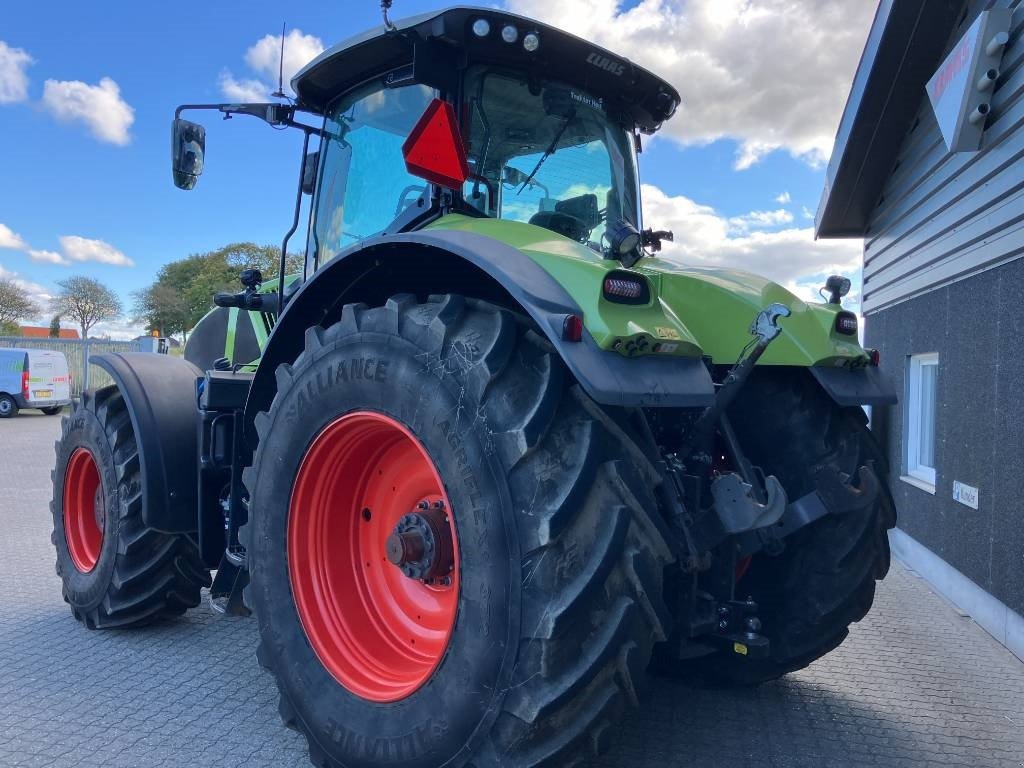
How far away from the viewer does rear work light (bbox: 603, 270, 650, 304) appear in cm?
214

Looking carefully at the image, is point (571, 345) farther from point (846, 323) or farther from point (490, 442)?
point (846, 323)

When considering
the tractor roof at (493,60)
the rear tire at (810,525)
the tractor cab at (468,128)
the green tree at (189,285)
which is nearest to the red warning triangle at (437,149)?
the tractor cab at (468,128)

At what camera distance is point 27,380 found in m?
20.5

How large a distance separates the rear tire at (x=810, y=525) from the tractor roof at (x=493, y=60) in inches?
54.7

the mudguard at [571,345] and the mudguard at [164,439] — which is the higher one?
the mudguard at [571,345]

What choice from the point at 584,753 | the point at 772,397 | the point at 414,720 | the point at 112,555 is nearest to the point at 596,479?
the point at 584,753

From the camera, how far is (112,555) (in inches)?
161

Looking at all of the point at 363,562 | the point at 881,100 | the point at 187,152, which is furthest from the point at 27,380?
the point at 363,562

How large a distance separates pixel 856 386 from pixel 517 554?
5.43ft

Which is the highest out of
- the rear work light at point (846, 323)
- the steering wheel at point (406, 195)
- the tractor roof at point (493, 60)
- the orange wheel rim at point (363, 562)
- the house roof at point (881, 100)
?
the house roof at point (881, 100)

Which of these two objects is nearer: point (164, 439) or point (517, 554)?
point (517, 554)

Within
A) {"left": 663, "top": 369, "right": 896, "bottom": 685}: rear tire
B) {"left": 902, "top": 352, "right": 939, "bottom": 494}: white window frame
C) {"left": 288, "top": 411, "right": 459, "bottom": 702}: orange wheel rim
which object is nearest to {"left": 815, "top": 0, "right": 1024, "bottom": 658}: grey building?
{"left": 902, "top": 352, "right": 939, "bottom": 494}: white window frame

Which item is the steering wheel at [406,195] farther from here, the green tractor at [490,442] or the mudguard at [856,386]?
the mudguard at [856,386]

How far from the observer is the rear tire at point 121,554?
4.04 metres
